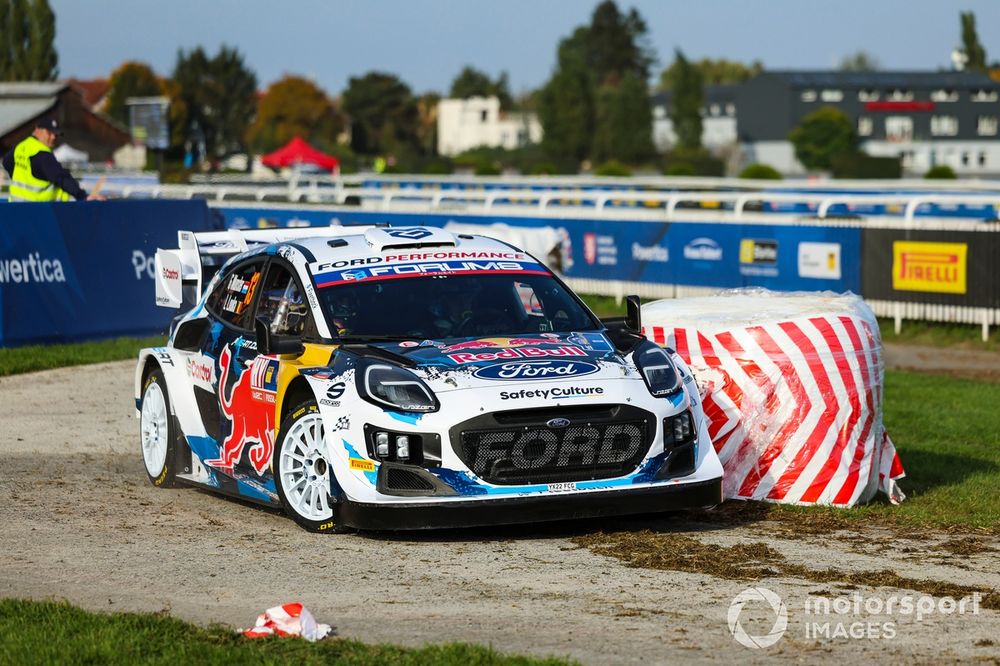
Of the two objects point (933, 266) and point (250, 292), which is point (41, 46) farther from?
point (250, 292)

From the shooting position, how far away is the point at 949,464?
11.2m

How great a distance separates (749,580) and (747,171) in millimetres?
52341

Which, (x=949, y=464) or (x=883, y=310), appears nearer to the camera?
(x=949, y=464)

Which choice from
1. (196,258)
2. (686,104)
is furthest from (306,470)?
(686,104)

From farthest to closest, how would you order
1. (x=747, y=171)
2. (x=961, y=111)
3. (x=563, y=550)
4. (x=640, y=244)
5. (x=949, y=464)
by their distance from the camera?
1. (x=961, y=111)
2. (x=747, y=171)
3. (x=640, y=244)
4. (x=949, y=464)
5. (x=563, y=550)

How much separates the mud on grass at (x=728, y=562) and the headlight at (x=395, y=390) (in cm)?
106

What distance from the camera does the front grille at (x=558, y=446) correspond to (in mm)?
7895

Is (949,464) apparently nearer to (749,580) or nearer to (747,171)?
(749,580)

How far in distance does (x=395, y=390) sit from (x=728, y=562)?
1828 millimetres

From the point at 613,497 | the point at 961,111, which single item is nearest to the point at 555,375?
the point at 613,497

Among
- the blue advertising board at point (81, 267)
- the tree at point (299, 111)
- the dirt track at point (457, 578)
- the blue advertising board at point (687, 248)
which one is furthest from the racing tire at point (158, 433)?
the tree at point (299, 111)

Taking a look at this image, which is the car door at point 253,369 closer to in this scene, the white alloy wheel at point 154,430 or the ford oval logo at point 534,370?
the white alloy wheel at point 154,430

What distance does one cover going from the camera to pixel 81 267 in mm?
17953

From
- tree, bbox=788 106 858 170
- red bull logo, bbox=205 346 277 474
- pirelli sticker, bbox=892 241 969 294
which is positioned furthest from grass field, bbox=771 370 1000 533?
tree, bbox=788 106 858 170
